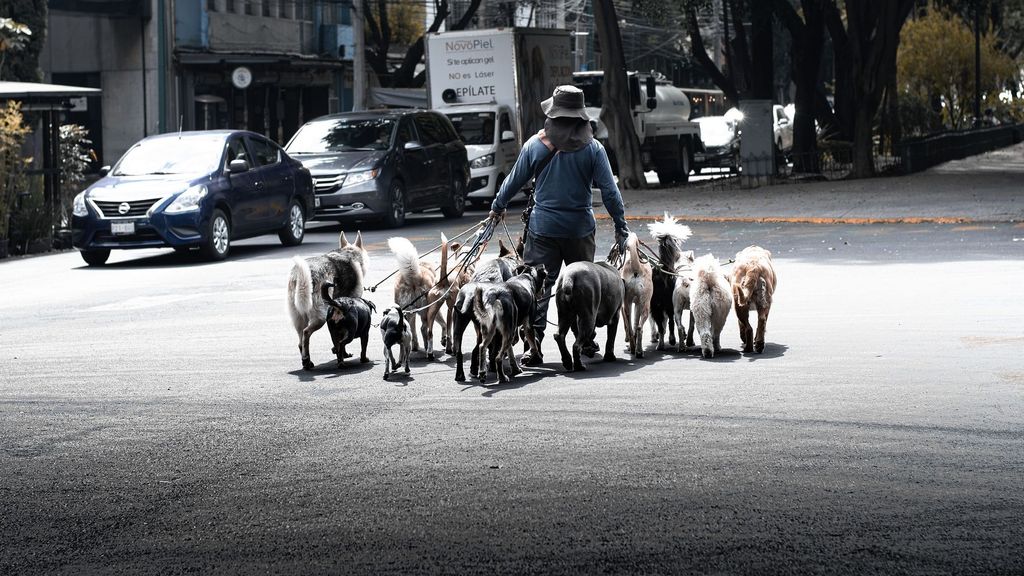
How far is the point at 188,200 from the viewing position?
1942 cm

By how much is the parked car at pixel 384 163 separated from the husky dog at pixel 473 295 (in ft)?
44.8

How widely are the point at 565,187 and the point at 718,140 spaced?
36902 millimetres

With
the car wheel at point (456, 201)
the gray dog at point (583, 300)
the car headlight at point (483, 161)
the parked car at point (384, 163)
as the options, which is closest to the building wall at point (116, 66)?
the car headlight at point (483, 161)

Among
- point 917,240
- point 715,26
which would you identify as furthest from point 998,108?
point 917,240

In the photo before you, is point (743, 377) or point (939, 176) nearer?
point (743, 377)

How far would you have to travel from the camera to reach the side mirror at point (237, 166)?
66.4ft

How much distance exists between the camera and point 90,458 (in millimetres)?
7484

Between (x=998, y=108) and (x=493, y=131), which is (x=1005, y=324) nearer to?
(x=493, y=131)

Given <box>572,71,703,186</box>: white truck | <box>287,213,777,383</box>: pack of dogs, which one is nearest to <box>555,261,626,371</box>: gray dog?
<box>287,213,777,383</box>: pack of dogs

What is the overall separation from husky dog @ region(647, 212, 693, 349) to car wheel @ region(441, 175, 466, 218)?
15.8m

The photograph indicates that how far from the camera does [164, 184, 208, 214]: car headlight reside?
1926 cm

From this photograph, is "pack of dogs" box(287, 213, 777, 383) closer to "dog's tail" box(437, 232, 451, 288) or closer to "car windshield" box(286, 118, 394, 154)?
"dog's tail" box(437, 232, 451, 288)

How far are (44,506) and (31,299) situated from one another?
9421 millimetres

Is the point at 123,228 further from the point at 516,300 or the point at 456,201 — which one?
the point at 516,300
